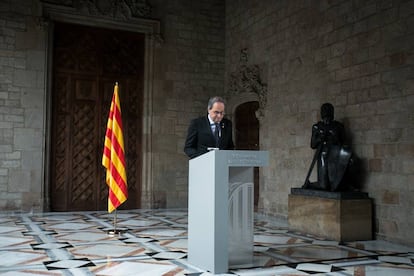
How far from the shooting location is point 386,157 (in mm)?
5621

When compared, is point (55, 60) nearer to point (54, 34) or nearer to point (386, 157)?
point (54, 34)

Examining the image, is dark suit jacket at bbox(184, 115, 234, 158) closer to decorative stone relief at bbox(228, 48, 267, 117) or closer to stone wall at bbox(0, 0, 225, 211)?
decorative stone relief at bbox(228, 48, 267, 117)

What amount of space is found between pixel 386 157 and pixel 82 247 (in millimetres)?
3581

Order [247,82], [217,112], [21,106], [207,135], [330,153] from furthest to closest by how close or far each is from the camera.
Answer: [247,82], [21,106], [330,153], [207,135], [217,112]

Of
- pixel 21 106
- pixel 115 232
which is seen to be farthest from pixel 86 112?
pixel 115 232

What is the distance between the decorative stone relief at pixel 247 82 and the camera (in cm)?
827

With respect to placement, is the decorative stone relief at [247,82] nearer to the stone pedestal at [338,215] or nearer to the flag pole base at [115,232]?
the stone pedestal at [338,215]

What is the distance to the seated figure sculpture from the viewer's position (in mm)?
5715

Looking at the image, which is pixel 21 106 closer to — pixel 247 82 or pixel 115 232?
pixel 115 232

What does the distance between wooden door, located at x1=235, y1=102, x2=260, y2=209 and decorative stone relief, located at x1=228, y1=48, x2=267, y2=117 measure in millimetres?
319

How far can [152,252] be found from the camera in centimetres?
454

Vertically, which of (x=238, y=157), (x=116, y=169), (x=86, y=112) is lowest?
(x=116, y=169)

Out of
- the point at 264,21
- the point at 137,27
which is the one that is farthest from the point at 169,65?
the point at 264,21

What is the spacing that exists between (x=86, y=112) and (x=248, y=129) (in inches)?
119
